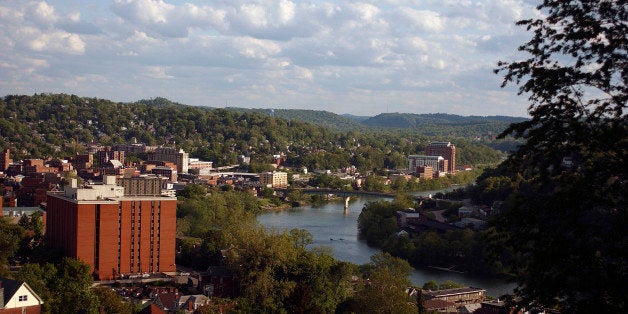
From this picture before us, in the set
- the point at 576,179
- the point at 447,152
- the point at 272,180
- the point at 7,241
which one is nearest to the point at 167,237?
the point at 7,241

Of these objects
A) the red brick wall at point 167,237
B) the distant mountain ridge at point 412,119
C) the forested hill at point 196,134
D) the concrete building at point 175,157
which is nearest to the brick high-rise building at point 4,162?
the forested hill at point 196,134

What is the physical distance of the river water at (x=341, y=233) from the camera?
18141mm

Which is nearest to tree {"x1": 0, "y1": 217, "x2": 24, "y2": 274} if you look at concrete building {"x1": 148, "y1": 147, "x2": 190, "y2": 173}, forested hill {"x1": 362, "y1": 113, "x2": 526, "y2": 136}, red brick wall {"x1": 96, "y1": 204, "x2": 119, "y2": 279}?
red brick wall {"x1": 96, "y1": 204, "x2": 119, "y2": 279}

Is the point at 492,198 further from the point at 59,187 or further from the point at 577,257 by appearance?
the point at 577,257

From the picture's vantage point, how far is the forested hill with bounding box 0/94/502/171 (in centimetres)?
5416

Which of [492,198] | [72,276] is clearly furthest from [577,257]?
[492,198]

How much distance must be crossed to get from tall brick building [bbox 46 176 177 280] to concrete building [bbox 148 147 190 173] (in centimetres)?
2830

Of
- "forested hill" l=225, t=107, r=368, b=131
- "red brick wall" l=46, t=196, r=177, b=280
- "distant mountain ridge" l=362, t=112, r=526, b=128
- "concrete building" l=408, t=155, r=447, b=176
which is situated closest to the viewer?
"red brick wall" l=46, t=196, r=177, b=280

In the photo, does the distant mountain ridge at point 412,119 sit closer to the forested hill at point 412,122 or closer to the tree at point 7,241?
the forested hill at point 412,122

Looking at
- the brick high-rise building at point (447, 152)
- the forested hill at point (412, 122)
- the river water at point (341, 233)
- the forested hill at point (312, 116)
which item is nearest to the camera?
the river water at point (341, 233)

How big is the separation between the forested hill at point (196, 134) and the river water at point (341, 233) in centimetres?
1853

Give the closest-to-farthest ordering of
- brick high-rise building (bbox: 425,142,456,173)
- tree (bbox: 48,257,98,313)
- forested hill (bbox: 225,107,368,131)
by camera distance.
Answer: tree (bbox: 48,257,98,313), brick high-rise building (bbox: 425,142,456,173), forested hill (bbox: 225,107,368,131)

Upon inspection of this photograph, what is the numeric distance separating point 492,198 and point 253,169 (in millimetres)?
21702

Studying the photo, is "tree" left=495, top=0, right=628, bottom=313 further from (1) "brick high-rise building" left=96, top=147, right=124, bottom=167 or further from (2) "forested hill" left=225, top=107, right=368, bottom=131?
(2) "forested hill" left=225, top=107, right=368, bottom=131
